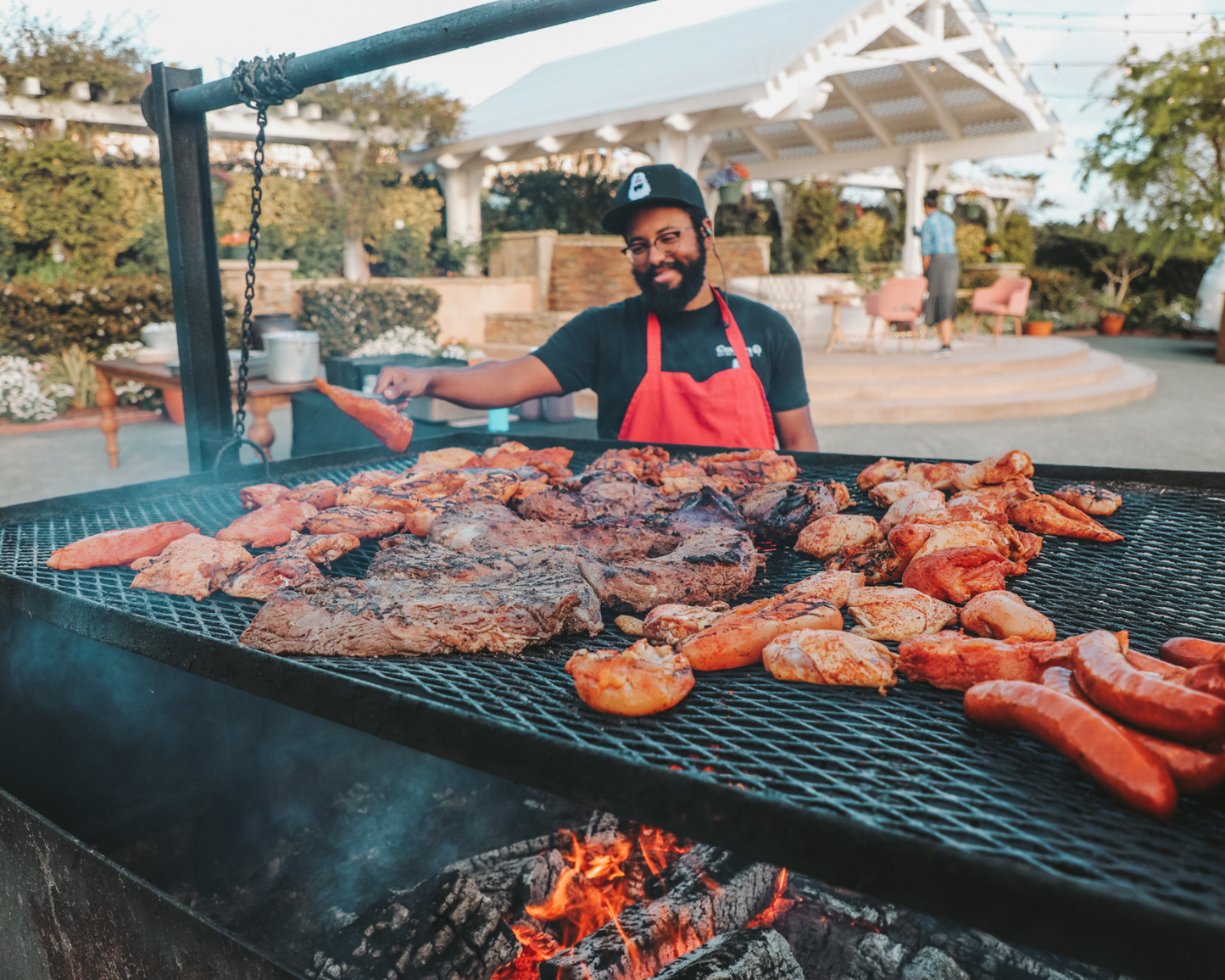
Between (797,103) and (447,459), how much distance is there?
39.5 feet

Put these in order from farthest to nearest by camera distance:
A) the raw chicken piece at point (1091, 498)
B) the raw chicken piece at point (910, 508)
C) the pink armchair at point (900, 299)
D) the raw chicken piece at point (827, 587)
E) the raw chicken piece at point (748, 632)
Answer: the pink armchair at point (900, 299) < the raw chicken piece at point (1091, 498) < the raw chicken piece at point (910, 508) < the raw chicken piece at point (827, 587) < the raw chicken piece at point (748, 632)

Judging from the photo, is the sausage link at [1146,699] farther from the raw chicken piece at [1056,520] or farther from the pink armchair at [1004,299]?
the pink armchair at [1004,299]

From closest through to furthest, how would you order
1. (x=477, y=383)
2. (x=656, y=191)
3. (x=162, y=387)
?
(x=656, y=191) → (x=477, y=383) → (x=162, y=387)

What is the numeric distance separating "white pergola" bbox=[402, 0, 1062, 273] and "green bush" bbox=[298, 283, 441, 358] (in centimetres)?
382

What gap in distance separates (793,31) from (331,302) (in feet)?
29.1

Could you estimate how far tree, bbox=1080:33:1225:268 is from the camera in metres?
19.1

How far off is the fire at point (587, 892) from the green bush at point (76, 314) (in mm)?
11000

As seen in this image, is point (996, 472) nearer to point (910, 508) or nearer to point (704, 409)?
point (910, 508)

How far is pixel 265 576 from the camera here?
168 cm

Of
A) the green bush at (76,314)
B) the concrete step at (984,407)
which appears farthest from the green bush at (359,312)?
the concrete step at (984,407)

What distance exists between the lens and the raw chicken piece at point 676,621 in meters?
1.41

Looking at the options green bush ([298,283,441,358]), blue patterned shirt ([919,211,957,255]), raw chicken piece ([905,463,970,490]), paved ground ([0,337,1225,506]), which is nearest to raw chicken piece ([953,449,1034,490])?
raw chicken piece ([905,463,970,490])

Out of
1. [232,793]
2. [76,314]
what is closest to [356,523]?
[232,793]

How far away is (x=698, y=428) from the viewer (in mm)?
3574
